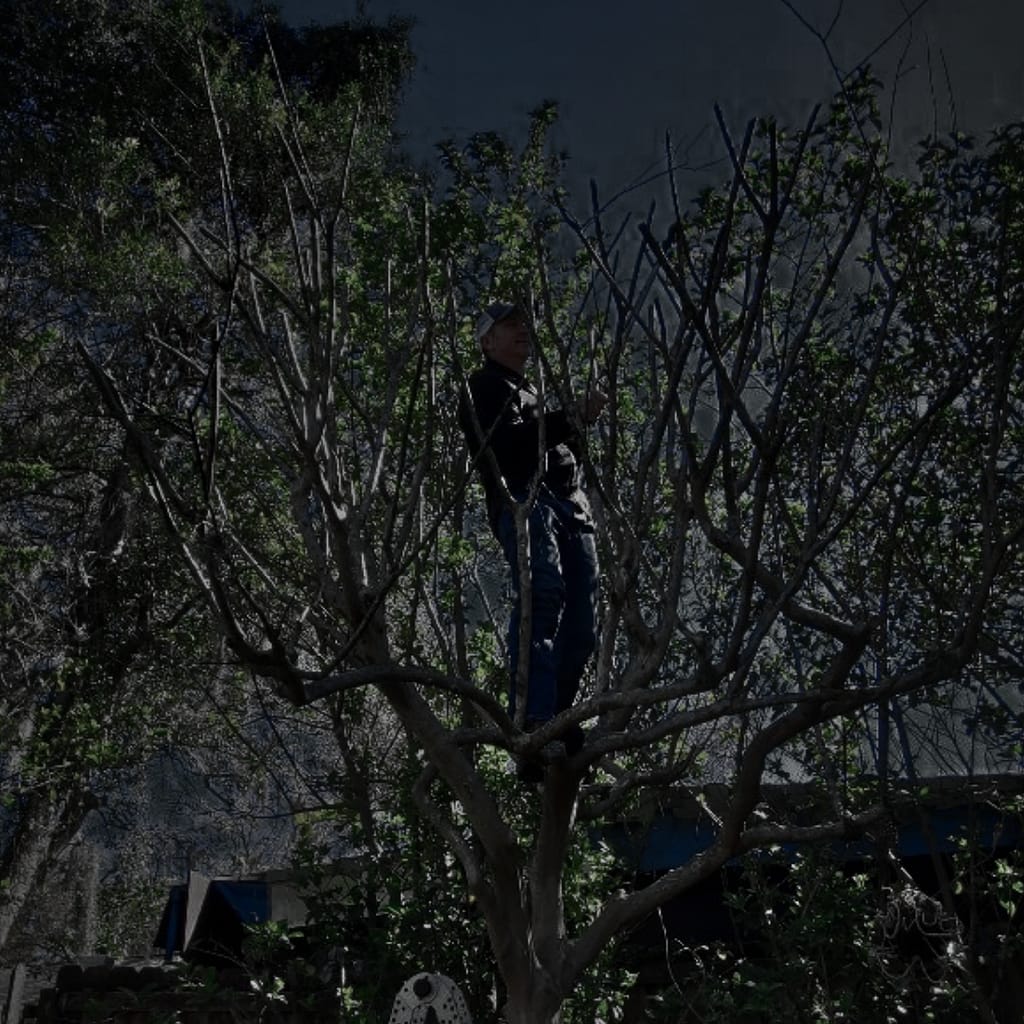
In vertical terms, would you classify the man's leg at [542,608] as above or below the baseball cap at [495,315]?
below

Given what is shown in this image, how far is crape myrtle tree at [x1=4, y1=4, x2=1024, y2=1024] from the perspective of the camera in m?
2.94

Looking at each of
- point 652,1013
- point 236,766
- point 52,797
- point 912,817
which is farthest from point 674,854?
point 236,766

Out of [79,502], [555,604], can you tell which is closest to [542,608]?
[555,604]

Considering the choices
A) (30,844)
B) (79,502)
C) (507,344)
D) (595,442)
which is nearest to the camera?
(507,344)

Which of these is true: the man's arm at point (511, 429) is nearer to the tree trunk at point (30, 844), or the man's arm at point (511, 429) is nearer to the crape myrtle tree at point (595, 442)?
the crape myrtle tree at point (595, 442)

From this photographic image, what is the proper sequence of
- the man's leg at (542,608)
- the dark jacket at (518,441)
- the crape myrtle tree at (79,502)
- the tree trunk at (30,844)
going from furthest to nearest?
the tree trunk at (30,844) < the crape myrtle tree at (79,502) < the dark jacket at (518,441) < the man's leg at (542,608)

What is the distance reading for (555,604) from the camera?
350cm

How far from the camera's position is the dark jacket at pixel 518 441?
361 centimetres

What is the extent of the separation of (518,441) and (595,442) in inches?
47.7

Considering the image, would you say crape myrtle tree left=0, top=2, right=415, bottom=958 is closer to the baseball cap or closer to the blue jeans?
the baseball cap

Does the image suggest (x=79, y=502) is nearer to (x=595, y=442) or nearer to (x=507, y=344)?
(x=595, y=442)

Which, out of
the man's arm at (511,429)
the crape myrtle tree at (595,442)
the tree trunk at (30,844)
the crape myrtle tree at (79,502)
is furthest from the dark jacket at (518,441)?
the tree trunk at (30,844)

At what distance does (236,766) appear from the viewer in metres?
11.1

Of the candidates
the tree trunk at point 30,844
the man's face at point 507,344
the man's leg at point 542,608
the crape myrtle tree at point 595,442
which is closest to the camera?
the crape myrtle tree at point 595,442
